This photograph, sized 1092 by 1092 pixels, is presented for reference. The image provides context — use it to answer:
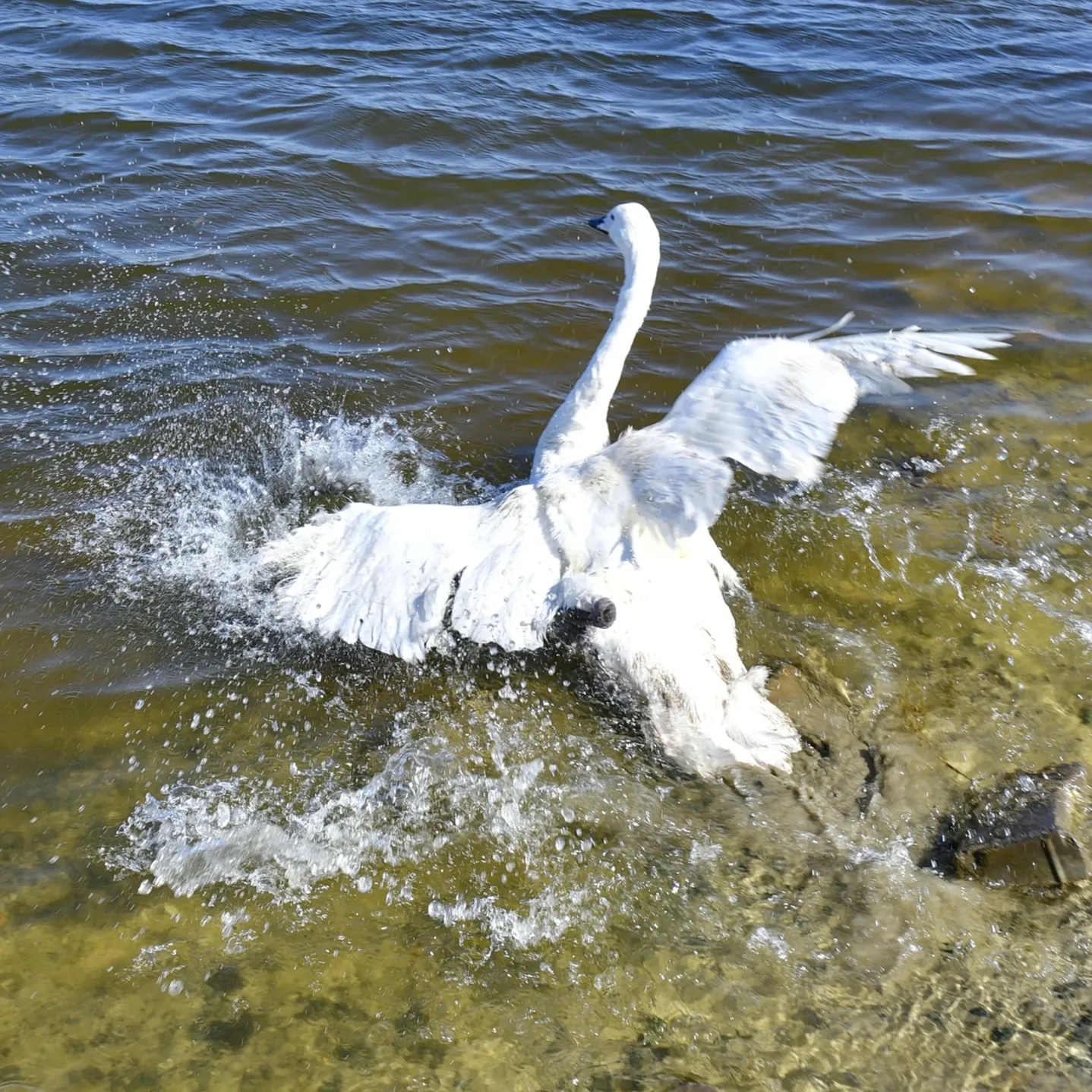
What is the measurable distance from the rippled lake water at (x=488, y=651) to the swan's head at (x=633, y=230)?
1003mm

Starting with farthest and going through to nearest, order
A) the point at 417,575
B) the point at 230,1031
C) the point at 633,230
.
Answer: the point at 633,230
the point at 417,575
the point at 230,1031

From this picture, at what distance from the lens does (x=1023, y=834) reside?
3.75 metres

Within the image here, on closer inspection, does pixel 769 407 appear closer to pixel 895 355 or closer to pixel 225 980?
pixel 895 355

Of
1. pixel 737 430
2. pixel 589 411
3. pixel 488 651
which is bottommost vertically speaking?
pixel 488 651

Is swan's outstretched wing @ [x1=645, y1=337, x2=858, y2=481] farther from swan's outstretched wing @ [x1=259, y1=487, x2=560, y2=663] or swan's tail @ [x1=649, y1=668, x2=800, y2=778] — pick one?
swan's tail @ [x1=649, y1=668, x2=800, y2=778]

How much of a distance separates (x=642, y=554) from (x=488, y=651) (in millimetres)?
929

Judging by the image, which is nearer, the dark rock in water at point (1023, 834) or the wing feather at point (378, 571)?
the dark rock in water at point (1023, 834)

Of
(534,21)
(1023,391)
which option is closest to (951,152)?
(1023,391)

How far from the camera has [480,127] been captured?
406 inches

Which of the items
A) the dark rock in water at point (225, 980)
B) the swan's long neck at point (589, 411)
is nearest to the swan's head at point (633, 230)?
the swan's long neck at point (589, 411)

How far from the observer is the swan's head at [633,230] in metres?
6.13

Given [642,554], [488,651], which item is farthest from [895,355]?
[488,651]

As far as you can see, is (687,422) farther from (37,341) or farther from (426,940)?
(37,341)

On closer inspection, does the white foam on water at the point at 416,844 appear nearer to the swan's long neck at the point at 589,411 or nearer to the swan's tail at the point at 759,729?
the swan's tail at the point at 759,729
